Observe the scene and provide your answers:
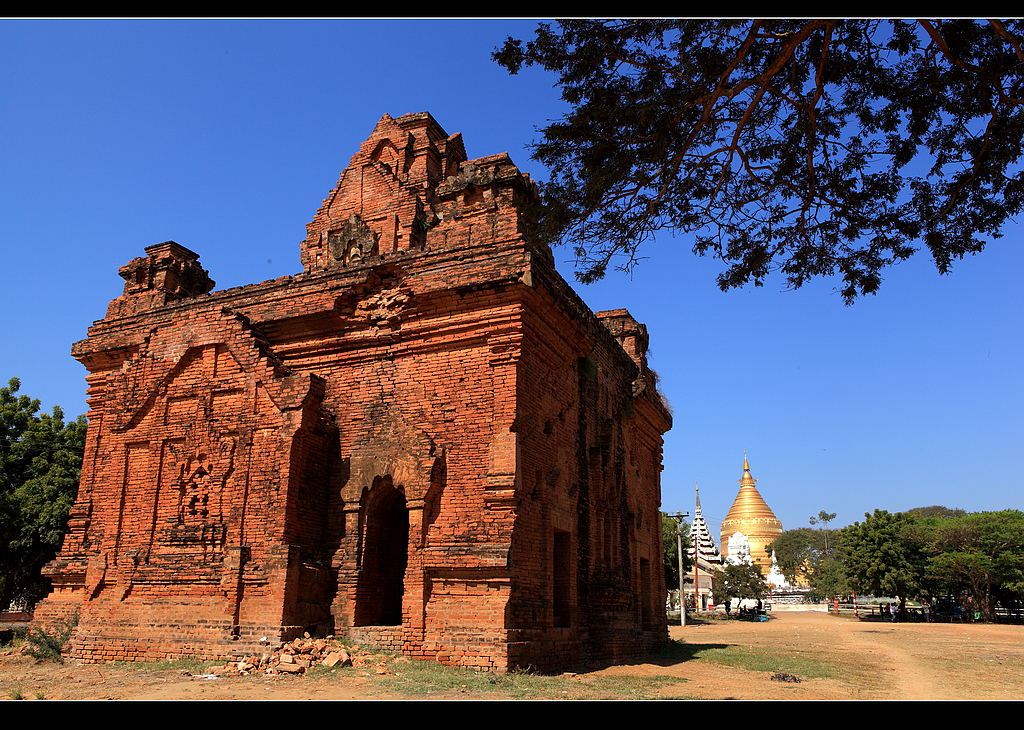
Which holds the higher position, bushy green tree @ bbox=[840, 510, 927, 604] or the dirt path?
bushy green tree @ bbox=[840, 510, 927, 604]

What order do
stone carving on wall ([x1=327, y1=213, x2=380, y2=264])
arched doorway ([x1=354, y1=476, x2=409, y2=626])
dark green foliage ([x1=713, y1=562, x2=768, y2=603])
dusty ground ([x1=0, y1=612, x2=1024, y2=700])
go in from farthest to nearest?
dark green foliage ([x1=713, y1=562, x2=768, y2=603]), stone carving on wall ([x1=327, y1=213, x2=380, y2=264]), arched doorway ([x1=354, y1=476, x2=409, y2=626]), dusty ground ([x1=0, y1=612, x2=1024, y2=700])

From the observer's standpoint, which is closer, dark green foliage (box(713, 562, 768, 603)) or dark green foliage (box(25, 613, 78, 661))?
dark green foliage (box(25, 613, 78, 661))

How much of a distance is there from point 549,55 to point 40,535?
1823cm

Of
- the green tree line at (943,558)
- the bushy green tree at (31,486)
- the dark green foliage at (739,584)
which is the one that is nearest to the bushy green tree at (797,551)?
the dark green foliage at (739,584)

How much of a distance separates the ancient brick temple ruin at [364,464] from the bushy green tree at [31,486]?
6250 millimetres

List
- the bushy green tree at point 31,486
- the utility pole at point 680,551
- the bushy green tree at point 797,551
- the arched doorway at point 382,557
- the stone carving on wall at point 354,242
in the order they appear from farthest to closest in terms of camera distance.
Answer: the bushy green tree at point 797,551 → the utility pole at point 680,551 → the bushy green tree at point 31,486 → the stone carving on wall at point 354,242 → the arched doorway at point 382,557

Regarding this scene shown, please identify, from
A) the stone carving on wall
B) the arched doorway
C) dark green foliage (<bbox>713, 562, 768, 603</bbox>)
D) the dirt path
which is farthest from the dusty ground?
dark green foliage (<bbox>713, 562, 768, 603</bbox>)

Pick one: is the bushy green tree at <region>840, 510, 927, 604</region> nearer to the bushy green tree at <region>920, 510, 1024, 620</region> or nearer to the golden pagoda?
the bushy green tree at <region>920, 510, 1024, 620</region>

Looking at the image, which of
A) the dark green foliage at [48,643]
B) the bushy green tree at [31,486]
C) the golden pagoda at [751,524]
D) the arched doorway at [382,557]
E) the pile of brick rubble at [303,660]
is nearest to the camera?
the pile of brick rubble at [303,660]

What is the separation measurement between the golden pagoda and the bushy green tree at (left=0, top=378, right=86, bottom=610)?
69.6 meters

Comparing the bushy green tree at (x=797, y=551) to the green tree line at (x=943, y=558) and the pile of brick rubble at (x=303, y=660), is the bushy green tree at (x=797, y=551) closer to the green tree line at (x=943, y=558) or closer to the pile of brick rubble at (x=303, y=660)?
the green tree line at (x=943, y=558)

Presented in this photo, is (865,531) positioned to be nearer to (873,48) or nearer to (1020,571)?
(1020,571)

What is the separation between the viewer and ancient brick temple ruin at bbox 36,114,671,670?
10477 mm

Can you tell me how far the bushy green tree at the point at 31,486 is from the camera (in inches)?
731
